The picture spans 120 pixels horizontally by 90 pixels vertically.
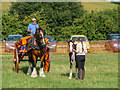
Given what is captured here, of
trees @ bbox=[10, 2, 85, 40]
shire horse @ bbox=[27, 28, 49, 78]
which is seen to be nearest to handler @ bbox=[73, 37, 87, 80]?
shire horse @ bbox=[27, 28, 49, 78]

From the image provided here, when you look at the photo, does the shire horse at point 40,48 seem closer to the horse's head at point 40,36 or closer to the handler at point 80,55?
the horse's head at point 40,36

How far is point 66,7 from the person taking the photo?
1911 inches

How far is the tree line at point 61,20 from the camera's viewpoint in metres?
41.5

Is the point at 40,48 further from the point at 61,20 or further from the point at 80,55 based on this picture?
the point at 61,20

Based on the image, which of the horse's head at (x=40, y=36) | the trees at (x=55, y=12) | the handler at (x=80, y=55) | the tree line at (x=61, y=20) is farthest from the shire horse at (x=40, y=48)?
the trees at (x=55, y=12)

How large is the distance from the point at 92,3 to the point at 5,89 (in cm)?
7603

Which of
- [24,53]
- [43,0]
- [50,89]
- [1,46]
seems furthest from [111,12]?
[50,89]

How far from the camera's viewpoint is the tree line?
41469 millimetres

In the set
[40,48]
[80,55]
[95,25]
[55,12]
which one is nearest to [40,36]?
[40,48]

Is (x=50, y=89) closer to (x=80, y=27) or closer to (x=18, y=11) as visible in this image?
(x=80, y=27)

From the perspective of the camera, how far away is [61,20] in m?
47.3

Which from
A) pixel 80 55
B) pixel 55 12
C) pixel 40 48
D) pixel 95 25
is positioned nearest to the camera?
pixel 80 55

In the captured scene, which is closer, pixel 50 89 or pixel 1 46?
pixel 50 89

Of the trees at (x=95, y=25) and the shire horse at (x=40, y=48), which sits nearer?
the shire horse at (x=40, y=48)
